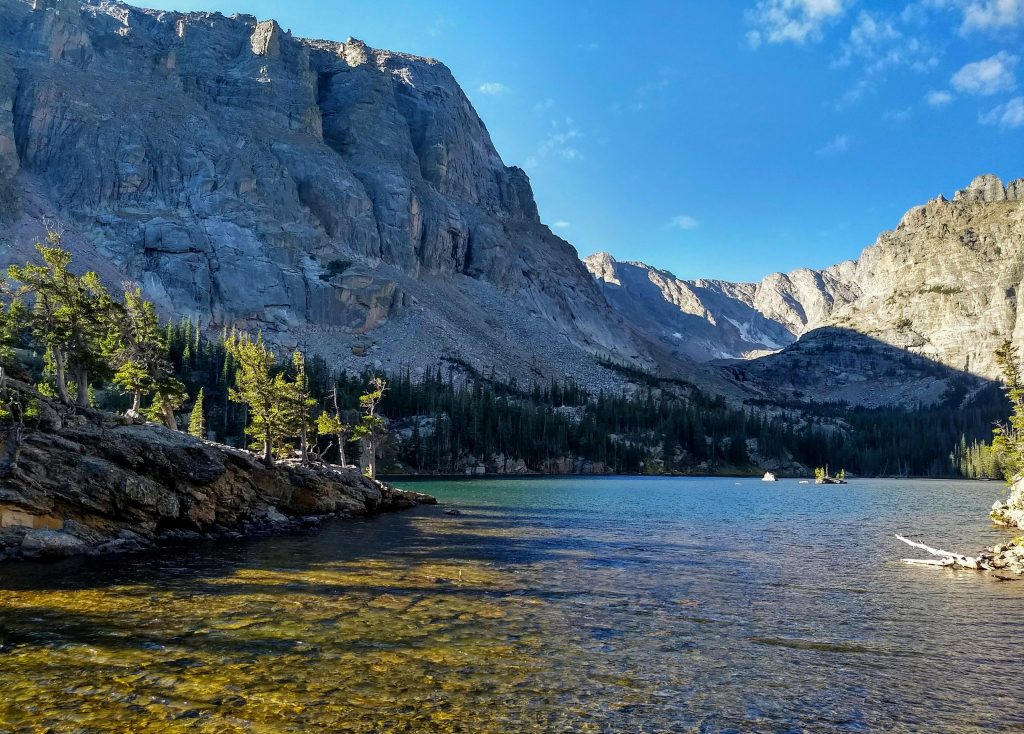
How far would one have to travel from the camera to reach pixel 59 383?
35281mm

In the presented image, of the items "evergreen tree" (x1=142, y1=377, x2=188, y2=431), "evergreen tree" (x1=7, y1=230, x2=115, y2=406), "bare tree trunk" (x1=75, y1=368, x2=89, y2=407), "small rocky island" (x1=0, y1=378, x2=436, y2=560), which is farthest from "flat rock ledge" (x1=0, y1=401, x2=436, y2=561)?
"evergreen tree" (x1=142, y1=377, x2=188, y2=431)

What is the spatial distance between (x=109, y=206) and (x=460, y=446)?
135274mm

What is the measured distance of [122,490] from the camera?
1240 inches

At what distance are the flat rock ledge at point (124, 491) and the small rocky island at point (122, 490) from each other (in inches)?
1.7

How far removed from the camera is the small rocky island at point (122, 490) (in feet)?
91.7

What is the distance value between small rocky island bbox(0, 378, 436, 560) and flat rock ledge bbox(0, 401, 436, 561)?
44 mm

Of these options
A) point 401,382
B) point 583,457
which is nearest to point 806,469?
point 583,457

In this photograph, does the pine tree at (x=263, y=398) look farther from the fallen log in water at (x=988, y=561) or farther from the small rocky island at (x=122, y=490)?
the fallen log in water at (x=988, y=561)

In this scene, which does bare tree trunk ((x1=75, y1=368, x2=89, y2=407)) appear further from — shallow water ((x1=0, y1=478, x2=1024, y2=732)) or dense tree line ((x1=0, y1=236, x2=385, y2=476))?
shallow water ((x1=0, y1=478, x2=1024, y2=732))

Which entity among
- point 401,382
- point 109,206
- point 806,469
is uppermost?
point 109,206

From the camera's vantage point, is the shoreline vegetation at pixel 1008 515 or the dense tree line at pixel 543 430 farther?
the dense tree line at pixel 543 430

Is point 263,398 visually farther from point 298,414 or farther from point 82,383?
point 82,383

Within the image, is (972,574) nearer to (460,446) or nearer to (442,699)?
(442,699)

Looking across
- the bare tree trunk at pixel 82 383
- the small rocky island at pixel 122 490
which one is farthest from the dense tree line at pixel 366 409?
the small rocky island at pixel 122 490
